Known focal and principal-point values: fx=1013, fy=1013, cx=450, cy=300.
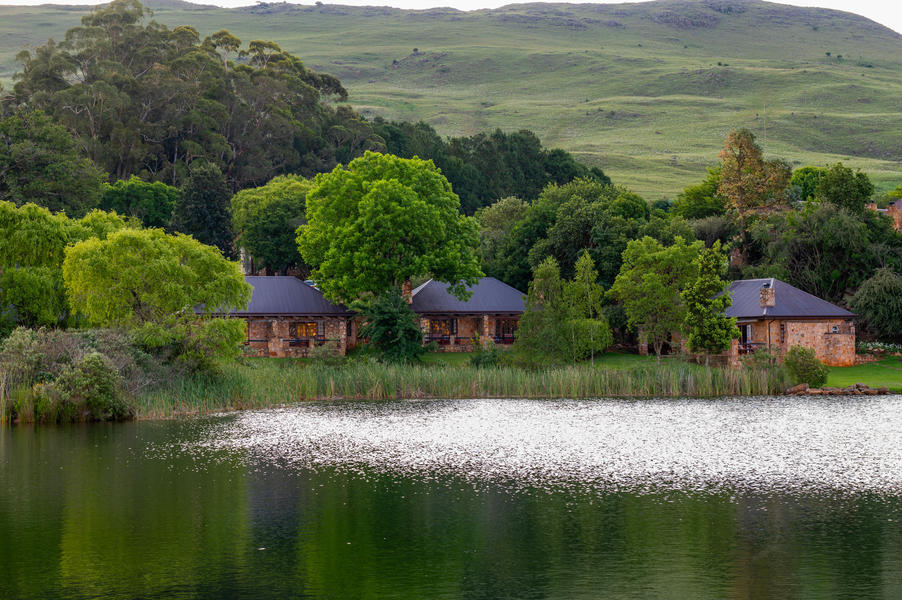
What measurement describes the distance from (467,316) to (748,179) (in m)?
30.4

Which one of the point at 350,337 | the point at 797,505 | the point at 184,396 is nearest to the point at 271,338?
the point at 350,337

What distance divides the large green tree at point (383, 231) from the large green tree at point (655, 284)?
461 inches

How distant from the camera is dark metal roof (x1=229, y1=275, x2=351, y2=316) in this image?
7794cm

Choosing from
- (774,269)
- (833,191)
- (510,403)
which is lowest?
(510,403)

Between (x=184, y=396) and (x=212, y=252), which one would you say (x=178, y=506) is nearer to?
(x=184, y=396)

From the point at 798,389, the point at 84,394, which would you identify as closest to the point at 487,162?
the point at 798,389

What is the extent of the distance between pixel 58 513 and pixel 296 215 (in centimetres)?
7067

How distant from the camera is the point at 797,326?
70688 mm

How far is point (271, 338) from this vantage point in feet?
257

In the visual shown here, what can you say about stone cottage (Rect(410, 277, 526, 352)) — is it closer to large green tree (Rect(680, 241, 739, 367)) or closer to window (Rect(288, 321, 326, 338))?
window (Rect(288, 321, 326, 338))

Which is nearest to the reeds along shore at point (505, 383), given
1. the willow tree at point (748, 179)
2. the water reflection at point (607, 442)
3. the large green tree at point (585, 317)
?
the water reflection at point (607, 442)

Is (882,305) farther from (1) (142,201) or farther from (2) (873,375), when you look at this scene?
(1) (142,201)

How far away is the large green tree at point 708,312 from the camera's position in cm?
6444

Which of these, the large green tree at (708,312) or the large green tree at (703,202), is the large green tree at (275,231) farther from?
the large green tree at (708,312)
